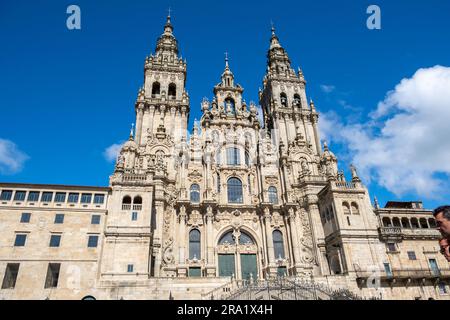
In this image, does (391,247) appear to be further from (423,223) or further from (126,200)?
(126,200)

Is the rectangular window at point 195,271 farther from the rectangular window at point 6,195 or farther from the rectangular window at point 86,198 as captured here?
the rectangular window at point 6,195

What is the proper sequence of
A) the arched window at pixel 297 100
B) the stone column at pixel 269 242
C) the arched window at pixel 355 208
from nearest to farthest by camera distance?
the arched window at pixel 355 208, the stone column at pixel 269 242, the arched window at pixel 297 100

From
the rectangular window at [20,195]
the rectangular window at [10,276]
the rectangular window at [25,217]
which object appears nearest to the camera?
the rectangular window at [10,276]

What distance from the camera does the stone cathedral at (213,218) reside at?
1136 inches

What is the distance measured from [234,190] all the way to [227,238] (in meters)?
6.47

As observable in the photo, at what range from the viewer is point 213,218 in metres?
38.8

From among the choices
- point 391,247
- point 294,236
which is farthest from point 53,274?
point 391,247

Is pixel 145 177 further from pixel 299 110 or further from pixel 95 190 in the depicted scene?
pixel 299 110

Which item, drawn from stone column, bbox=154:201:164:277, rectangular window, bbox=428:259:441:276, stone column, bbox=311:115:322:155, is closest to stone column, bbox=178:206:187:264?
stone column, bbox=154:201:164:277

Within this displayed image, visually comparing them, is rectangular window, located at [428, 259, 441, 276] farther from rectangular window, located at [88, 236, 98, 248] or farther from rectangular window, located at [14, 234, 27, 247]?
rectangular window, located at [14, 234, 27, 247]

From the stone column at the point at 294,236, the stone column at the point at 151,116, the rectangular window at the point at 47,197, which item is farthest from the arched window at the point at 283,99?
the rectangular window at the point at 47,197

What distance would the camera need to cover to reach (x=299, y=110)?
1953 inches

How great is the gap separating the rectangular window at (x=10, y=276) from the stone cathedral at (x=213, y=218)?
86 mm
